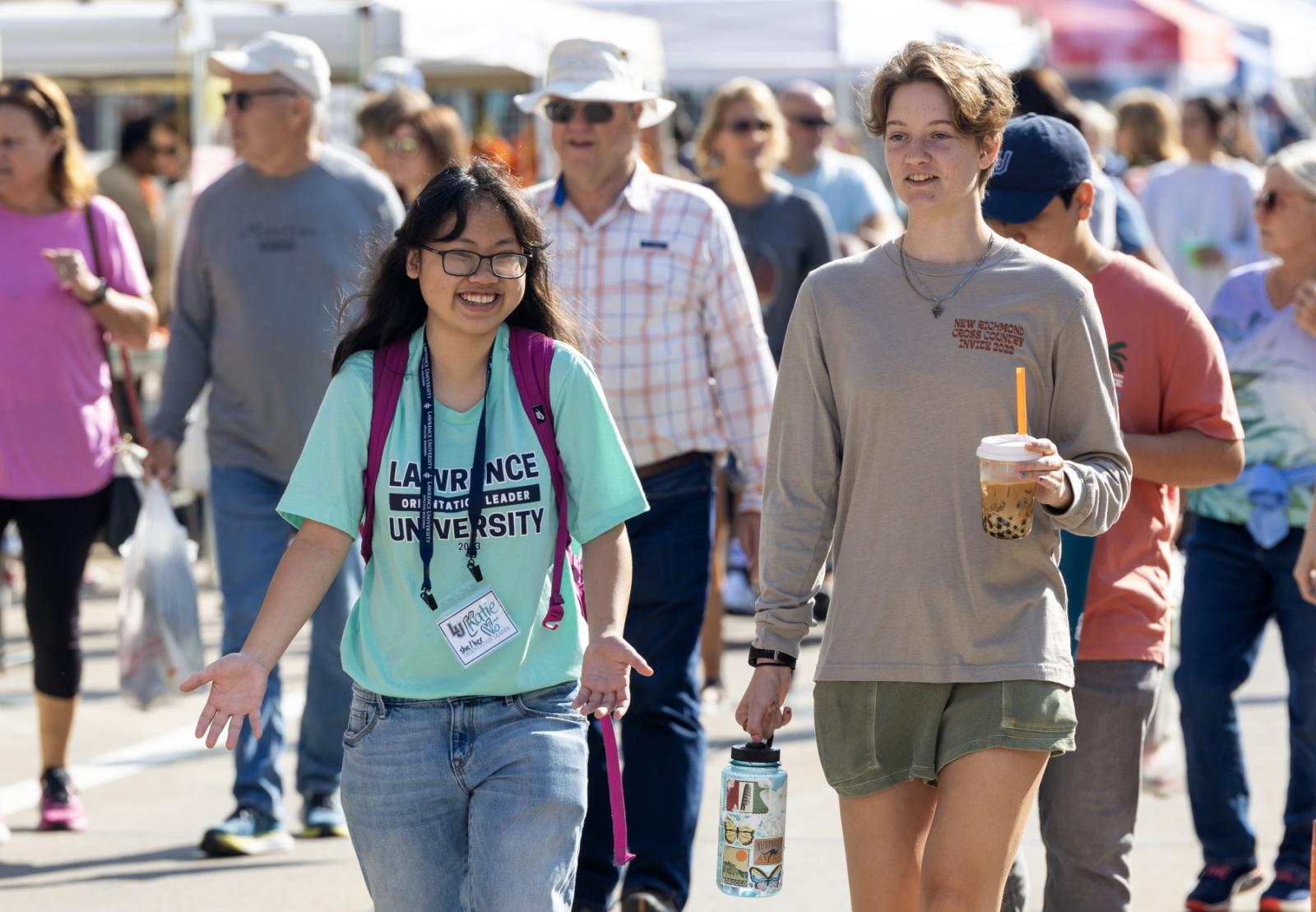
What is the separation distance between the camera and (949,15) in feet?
66.3

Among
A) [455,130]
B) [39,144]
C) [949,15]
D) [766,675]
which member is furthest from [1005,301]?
[949,15]

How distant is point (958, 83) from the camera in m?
3.72

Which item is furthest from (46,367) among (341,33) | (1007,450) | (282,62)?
(341,33)

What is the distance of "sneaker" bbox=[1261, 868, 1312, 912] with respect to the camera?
5570 millimetres

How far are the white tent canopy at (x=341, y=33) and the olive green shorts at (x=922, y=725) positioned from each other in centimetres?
1002

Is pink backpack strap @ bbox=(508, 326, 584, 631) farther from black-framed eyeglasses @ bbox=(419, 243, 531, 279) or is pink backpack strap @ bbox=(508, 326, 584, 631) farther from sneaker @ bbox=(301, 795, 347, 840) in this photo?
sneaker @ bbox=(301, 795, 347, 840)

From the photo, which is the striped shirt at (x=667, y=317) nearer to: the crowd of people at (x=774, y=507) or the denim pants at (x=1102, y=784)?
the crowd of people at (x=774, y=507)

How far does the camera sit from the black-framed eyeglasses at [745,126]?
8547mm

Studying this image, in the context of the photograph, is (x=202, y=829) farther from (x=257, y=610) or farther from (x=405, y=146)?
(x=405, y=146)

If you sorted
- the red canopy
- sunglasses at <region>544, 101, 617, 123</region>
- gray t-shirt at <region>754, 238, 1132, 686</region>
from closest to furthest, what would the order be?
1. gray t-shirt at <region>754, 238, 1132, 686</region>
2. sunglasses at <region>544, 101, 617, 123</region>
3. the red canopy

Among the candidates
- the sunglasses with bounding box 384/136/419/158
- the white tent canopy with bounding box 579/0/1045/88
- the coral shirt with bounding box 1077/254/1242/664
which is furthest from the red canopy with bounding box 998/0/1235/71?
the coral shirt with bounding box 1077/254/1242/664

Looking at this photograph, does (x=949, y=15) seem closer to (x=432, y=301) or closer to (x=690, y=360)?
(x=690, y=360)

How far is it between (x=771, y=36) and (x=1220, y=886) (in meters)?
13.9

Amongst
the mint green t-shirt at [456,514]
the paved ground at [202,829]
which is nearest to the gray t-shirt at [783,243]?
the paved ground at [202,829]
